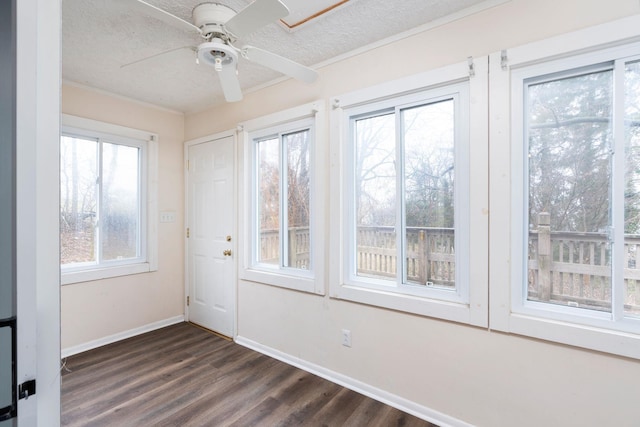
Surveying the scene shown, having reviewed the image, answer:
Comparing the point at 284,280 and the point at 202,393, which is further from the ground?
the point at 284,280

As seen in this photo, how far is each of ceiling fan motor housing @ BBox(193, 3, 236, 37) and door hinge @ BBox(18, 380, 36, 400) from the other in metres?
1.72

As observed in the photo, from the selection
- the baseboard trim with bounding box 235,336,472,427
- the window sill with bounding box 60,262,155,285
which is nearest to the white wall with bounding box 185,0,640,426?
the baseboard trim with bounding box 235,336,472,427

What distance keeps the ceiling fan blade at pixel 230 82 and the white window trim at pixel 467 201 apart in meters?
0.73

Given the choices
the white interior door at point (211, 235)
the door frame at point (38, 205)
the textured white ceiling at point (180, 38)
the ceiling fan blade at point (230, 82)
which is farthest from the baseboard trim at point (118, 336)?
Result: the door frame at point (38, 205)

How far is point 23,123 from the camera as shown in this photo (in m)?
0.60

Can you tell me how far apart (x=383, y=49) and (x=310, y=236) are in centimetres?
→ 151

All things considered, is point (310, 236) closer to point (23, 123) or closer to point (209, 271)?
point (209, 271)

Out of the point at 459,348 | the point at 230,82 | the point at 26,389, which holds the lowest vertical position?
the point at 459,348

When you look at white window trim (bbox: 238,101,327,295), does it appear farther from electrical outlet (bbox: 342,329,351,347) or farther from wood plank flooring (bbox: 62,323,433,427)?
wood plank flooring (bbox: 62,323,433,427)

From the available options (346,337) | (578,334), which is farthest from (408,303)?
(578,334)

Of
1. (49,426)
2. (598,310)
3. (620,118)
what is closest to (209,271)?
(49,426)

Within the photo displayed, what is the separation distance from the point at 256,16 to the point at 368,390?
2.35 metres

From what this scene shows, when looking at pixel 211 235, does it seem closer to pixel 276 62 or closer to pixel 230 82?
pixel 230 82

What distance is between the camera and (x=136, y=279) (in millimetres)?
3143
